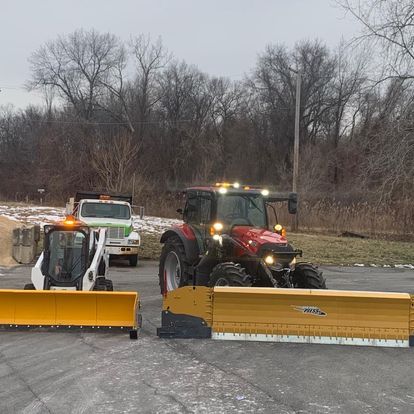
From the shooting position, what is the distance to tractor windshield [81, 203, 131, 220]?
16.9 m

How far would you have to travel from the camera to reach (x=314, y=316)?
733cm

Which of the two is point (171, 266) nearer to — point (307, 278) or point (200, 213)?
point (200, 213)

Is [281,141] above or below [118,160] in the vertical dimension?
above

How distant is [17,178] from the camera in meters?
68.4

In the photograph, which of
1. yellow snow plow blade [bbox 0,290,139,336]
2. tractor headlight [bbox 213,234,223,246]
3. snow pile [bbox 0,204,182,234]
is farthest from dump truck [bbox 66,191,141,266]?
yellow snow plow blade [bbox 0,290,139,336]

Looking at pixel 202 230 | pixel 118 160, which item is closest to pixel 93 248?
pixel 202 230

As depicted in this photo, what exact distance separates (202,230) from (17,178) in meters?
63.2

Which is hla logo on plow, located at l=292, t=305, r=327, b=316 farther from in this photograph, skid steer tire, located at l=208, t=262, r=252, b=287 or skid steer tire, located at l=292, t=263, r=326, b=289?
skid steer tire, located at l=292, t=263, r=326, b=289

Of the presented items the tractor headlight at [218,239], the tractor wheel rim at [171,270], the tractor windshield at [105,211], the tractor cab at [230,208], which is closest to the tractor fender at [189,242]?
the tractor cab at [230,208]

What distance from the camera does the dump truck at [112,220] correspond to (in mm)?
16109

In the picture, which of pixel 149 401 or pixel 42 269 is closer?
pixel 149 401

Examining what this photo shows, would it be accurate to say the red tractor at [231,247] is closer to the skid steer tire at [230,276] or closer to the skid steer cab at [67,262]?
the skid steer tire at [230,276]

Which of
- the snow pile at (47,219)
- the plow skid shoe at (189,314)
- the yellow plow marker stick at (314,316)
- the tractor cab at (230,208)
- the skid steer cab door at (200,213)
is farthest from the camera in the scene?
the snow pile at (47,219)

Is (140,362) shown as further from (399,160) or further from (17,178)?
(17,178)
